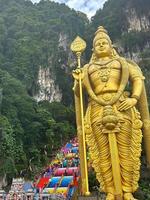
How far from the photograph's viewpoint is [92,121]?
17.7 ft

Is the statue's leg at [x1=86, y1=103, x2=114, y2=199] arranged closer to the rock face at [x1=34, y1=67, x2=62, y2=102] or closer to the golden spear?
the golden spear

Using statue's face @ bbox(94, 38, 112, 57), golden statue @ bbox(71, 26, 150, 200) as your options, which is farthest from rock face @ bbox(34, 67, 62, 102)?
golden statue @ bbox(71, 26, 150, 200)

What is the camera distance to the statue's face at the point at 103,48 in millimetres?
5742

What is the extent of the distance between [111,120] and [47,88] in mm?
27540

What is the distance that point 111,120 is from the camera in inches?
201

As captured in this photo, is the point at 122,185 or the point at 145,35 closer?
the point at 122,185

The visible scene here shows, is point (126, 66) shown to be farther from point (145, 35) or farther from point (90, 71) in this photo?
point (145, 35)

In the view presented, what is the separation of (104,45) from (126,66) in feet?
1.53

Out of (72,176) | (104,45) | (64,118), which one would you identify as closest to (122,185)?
(104,45)

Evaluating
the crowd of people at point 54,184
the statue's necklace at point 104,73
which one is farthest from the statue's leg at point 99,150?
the crowd of people at point 54,184

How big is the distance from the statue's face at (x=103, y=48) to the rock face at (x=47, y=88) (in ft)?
84.8

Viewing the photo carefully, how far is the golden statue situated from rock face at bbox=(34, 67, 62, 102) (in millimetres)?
25943

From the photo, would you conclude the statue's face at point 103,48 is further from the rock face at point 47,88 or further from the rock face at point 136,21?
the rock face at point 136,21

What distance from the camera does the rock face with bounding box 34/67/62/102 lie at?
31.9 metres
